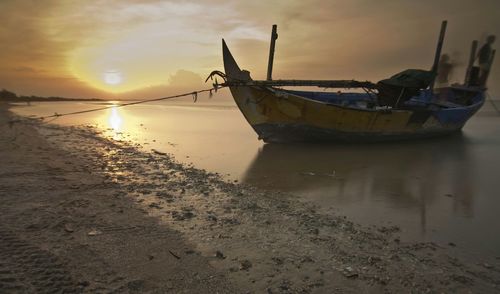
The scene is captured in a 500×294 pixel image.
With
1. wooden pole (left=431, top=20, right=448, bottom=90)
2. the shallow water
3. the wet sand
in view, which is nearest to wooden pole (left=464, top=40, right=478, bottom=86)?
wooden pole (left=431, top=20, right=448, bottom=90)

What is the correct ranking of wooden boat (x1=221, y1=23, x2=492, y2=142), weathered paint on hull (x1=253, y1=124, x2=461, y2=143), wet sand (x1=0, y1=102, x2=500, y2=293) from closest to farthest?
wet sand (x1=0, y1=102, x2=500, y2=293) < wooden boat (x1=221, y1=23, x2=492, y2=142) < weathered paint on hull (x1=253, y1=124, x2=461, y2=143)

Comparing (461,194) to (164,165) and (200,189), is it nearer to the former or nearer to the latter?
(200,189)

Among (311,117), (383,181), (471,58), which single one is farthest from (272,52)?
(471,58)

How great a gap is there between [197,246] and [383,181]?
5397 millimetres

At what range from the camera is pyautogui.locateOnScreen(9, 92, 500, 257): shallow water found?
4.89m

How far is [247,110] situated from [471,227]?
27.2ft

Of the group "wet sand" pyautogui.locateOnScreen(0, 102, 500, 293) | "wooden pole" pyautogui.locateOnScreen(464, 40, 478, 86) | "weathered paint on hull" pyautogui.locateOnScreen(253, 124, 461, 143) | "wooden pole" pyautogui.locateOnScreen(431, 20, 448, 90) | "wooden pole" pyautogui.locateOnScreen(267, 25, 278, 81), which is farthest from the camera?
"wooden pole" pyautogui.locateOnScreen(464, 40, 478, 86)

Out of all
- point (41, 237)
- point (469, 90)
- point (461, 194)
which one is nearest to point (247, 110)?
point (461, 194)

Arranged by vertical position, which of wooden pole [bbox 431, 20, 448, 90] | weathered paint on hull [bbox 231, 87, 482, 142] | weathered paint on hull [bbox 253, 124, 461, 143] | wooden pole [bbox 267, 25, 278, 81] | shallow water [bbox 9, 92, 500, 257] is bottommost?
shallow water [bbox 9, 92, 500, 257]

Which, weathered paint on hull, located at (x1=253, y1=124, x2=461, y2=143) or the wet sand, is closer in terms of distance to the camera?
the wet sand

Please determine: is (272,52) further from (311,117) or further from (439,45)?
(439,45)

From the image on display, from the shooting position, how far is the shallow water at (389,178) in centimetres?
489

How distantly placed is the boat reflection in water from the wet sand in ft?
2.16

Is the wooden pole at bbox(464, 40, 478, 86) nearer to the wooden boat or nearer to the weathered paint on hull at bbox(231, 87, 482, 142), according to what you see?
the wooden boat
